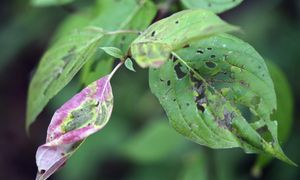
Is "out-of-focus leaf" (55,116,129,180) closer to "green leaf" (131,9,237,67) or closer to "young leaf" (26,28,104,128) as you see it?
"young leaf" (26,28,104,128)

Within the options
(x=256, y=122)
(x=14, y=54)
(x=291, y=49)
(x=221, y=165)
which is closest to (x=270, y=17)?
(x=291, y=49)

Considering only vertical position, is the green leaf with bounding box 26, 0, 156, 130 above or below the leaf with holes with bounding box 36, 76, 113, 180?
below

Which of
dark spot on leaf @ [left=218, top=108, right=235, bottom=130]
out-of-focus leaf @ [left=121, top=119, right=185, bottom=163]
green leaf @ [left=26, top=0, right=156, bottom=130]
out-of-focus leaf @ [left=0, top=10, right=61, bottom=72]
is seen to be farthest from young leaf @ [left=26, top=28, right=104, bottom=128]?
out-of-focus leaf @ [left=0, top=10, right=61, bottom=72]

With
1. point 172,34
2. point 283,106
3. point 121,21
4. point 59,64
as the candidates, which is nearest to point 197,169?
point 283,106

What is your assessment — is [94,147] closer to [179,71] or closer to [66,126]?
[179,71]

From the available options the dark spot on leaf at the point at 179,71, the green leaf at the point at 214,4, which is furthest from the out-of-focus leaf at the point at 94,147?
the dark spot on leaf at the point at 179,71

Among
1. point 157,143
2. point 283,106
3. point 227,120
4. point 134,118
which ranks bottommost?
point 134,118

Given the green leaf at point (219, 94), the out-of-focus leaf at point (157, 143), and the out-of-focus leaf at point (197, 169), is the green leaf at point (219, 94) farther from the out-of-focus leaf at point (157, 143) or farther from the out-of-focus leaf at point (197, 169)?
the out-of-focus leaf at point (157, 143)
